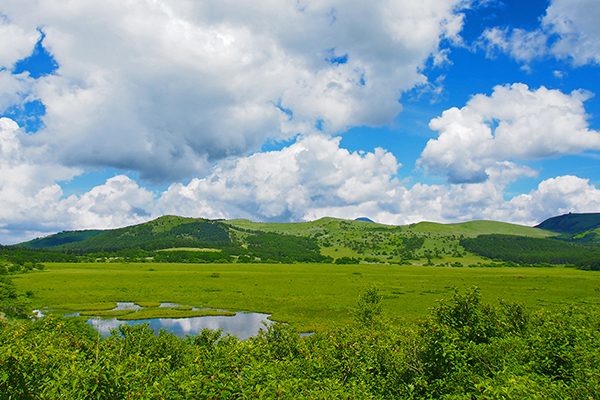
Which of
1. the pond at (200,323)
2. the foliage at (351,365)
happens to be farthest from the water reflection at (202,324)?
the foliage at (351,365)

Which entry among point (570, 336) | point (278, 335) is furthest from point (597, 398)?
point (278, 335)

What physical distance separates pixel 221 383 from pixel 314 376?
19.4ft

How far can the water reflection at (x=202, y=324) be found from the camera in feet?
168

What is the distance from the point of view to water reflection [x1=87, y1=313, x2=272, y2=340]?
51250mm

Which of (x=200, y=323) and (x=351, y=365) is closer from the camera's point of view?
(x=351, y=365)

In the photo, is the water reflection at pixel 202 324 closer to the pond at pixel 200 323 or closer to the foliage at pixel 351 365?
the pond at pixel 200 323

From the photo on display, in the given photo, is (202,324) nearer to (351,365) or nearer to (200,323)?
(200,323)

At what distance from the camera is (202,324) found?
186 ft

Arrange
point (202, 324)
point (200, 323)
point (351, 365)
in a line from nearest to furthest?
point (351, 365)
point (202, 324)
point (200, 323)

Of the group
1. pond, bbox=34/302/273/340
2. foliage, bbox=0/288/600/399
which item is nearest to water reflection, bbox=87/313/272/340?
pond, bbox=34/302/273/340

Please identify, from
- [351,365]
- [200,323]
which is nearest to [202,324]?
[200,323]

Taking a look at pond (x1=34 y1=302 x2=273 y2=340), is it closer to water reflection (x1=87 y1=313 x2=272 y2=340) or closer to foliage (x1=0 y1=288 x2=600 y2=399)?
water reflection (x1=87 y1=313 x2=272 y2=340)

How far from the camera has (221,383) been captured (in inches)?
424

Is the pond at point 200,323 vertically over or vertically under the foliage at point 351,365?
under
